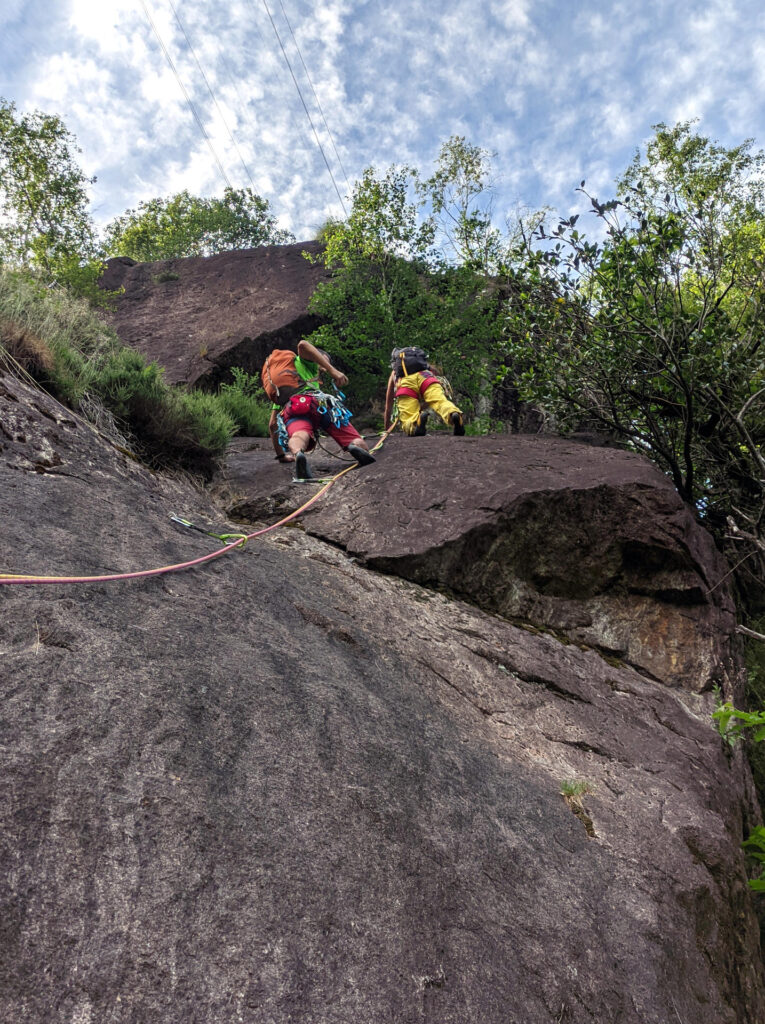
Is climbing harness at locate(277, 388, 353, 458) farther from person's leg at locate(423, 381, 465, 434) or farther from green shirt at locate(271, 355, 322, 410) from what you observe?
person's leg at locate(423, 381, 465, 434)

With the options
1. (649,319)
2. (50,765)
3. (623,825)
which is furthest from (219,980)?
(649,319)

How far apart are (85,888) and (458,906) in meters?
1.11

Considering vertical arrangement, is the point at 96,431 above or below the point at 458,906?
above

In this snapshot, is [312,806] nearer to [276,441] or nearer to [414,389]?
[276,441]

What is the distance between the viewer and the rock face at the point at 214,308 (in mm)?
13875

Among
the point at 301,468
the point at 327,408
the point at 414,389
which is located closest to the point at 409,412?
the point at 414,389

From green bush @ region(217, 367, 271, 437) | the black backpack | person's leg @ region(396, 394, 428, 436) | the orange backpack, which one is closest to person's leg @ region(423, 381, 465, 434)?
person's leg @ region(396, 394, 428, 436)

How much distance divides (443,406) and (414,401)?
53 cm

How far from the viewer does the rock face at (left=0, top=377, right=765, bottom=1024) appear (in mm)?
1346

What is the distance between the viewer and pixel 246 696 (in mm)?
2191

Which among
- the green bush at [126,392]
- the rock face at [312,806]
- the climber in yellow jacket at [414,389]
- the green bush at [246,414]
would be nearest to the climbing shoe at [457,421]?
the climber in yellow jacket at [414,389]

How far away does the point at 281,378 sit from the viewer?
6562 millimetres

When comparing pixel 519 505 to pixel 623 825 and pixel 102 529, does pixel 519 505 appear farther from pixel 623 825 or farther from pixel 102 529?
pixel 102 529

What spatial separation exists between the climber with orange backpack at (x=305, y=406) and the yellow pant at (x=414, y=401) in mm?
1388
